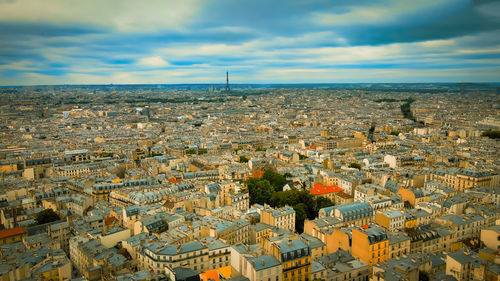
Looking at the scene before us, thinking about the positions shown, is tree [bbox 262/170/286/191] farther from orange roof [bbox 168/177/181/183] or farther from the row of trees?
orange roof [bbox 168/177/181/183]

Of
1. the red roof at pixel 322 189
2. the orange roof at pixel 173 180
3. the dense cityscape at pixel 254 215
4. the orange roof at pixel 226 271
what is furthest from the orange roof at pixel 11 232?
the red roof at pixel 322 189

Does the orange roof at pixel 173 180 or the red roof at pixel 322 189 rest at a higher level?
the orange roof at pixel 173 180

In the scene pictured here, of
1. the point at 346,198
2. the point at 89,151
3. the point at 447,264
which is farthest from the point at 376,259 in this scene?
the point at 89,151

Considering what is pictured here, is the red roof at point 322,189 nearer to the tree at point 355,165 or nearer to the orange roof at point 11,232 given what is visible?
the tree at point 355,165

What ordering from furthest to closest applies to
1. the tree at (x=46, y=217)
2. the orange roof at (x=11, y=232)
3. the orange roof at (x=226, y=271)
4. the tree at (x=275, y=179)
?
the tree at (x=275, y=179), the tree at (x=46, y=217), the orange roof at (x=11, y=232), the orange roof at (x=226, y=271)

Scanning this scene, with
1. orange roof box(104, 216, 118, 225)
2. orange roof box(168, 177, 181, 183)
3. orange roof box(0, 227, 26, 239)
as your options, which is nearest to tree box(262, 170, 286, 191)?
orange roof box(168, 177, 181, 183)

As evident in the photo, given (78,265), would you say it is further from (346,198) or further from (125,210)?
(346,198)

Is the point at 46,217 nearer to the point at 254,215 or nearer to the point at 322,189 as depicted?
the point at 254,215
